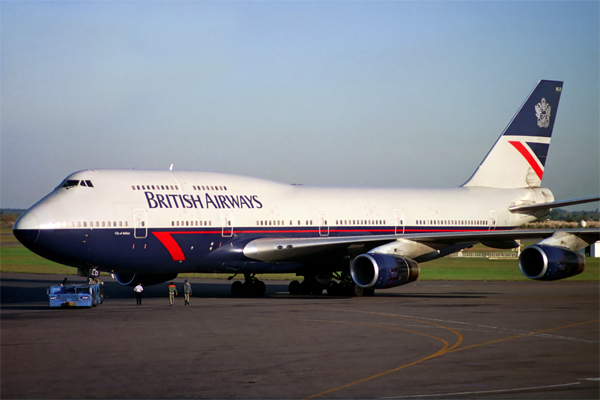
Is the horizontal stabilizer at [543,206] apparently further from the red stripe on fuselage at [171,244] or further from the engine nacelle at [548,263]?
the red stripe on fuselage at [171,244]

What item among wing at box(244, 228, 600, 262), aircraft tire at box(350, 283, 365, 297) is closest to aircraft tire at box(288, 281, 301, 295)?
aircraft tire at box(350, 283, 365, 297)

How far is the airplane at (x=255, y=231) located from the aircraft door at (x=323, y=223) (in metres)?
0.05

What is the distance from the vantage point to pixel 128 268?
97.7 ft

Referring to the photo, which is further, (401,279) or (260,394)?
(401,279)

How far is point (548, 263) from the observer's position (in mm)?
30672

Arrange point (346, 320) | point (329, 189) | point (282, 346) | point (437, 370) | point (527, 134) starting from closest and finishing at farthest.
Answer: point (437, 370) → point (282, 346) → point (346, 320) → point (329, 189) → point (527, 134)

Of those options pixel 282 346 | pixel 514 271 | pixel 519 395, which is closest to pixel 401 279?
pixel 282 346

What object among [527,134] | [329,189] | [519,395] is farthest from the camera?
[527,134]

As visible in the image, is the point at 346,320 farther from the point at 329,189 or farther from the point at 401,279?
the point at 329,189

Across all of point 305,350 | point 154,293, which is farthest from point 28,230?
point 305,350

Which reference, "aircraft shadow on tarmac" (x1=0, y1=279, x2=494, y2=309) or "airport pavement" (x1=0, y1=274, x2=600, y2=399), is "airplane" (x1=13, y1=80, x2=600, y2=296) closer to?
"aircraft shadow on tarmac" (x1=0, y1=279, x2=494, y2=309)

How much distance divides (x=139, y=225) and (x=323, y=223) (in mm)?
9290

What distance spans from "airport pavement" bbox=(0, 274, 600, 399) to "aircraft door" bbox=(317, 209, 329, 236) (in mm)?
4837

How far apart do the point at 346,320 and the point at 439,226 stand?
16125 millimetres
